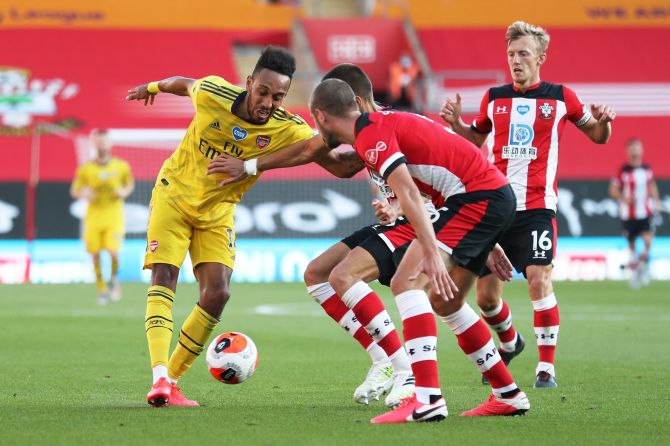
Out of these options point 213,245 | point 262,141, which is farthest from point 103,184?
point 262,141

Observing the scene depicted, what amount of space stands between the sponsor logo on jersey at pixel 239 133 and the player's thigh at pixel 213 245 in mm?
539

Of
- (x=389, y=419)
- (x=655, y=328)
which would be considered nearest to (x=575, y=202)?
(x=655, y=328)

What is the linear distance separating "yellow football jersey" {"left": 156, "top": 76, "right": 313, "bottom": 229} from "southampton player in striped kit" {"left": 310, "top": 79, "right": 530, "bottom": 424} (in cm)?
96

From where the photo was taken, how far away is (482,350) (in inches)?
255

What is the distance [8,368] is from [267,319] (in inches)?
206

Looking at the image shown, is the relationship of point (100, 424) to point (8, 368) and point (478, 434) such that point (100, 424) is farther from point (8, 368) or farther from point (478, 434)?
point (8, 368)

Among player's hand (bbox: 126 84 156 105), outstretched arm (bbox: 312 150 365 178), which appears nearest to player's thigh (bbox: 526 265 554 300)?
outstretched arm (bbox: 312 150 365 178)

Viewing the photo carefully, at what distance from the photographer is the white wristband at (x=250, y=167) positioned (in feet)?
23.6

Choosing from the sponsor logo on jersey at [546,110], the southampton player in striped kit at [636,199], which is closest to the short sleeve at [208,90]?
the sponsor logo on jersey at [546,110]

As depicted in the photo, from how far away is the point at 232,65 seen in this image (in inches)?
1086

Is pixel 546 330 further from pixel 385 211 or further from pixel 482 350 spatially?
pixel 385 211

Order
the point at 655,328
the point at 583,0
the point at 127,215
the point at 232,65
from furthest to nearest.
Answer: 1. the point at 583,0
2. the point at 232,65
3. the point at 127,215
4. the point at 655,328

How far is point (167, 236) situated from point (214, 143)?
649mm

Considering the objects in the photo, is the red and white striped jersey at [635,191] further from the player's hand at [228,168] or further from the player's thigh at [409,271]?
the player's thigh at [409,271]
